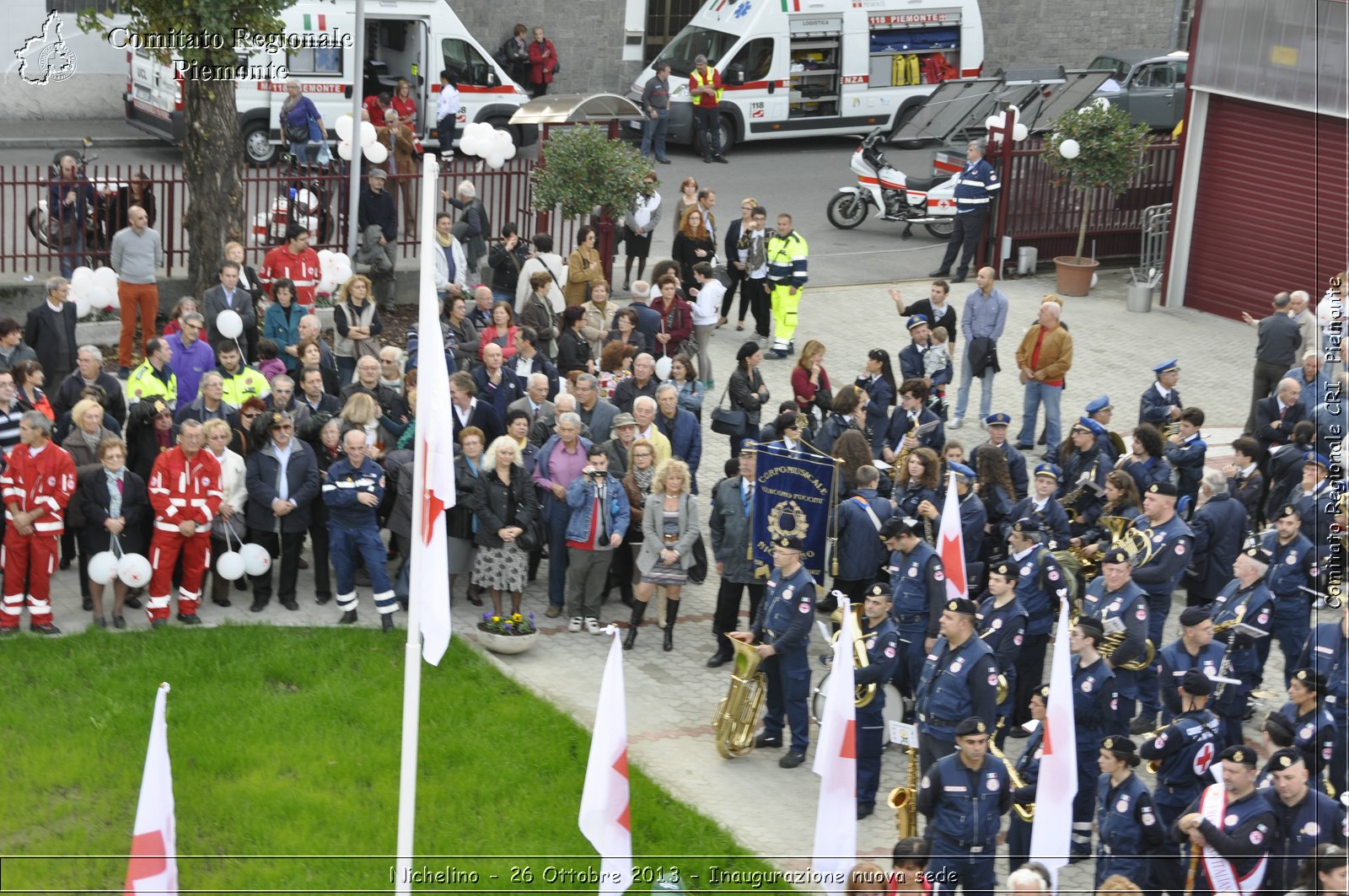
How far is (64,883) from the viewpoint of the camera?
9352 mm

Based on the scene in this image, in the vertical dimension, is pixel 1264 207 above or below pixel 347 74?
below

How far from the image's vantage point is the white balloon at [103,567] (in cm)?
1184

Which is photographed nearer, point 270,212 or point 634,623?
point 634,623

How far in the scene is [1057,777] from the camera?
349 inches

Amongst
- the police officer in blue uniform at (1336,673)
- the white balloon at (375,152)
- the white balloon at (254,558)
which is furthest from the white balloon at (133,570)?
the white balloon at (375,152)

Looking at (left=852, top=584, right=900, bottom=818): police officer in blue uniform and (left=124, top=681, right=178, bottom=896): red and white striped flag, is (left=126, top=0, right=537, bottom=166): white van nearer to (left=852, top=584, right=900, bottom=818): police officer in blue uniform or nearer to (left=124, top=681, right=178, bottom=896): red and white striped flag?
(left=852, top=584, right=900, bottom=818): police officer in blue uniform

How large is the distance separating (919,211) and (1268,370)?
8.50 m

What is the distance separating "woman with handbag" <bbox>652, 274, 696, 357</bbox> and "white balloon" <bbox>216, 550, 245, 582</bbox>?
5.73 meters

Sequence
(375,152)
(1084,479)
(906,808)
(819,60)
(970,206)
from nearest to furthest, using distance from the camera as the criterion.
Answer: (906,808), (1084,479), (375,152), (970,206), (819,60)

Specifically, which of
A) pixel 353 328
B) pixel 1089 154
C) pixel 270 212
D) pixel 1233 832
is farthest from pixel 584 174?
pixel 1233 832

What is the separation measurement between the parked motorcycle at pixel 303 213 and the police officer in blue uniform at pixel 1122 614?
37.8 ft

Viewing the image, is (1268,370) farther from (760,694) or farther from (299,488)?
(299,488)

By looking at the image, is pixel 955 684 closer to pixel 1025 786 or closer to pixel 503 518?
pixel 1025 786

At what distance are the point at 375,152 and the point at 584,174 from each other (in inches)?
101
